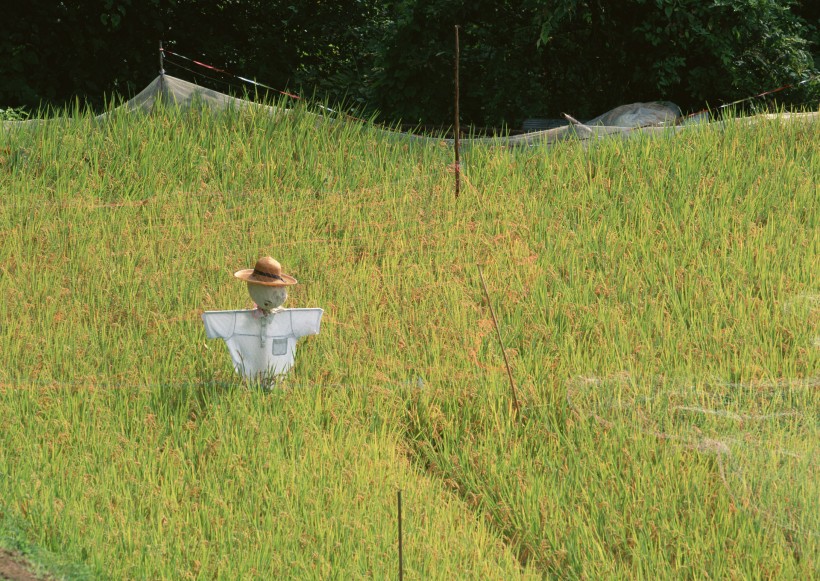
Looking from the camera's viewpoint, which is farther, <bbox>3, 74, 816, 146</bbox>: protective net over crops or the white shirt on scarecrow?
<bbox>3, 74, 816, 146</bbox>: protective net over crops

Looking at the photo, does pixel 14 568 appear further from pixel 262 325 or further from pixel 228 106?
pixel 228 106

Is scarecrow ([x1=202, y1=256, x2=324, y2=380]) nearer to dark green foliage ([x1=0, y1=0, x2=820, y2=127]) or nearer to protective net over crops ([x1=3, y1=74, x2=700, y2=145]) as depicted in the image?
protective net over crops ([x1=3, y1=74, x2=700, y2=145])

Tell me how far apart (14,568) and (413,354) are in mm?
2309

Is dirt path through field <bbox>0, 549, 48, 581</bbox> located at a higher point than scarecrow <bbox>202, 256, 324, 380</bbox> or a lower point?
lower

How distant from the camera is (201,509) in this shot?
14.1 feet

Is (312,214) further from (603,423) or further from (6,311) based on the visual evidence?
(603,423)

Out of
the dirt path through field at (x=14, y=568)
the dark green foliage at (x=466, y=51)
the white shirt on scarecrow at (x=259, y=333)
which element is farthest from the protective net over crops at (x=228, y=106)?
the dirt path through field at (x=14, y=568)

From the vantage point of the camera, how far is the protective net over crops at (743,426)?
4.35 m

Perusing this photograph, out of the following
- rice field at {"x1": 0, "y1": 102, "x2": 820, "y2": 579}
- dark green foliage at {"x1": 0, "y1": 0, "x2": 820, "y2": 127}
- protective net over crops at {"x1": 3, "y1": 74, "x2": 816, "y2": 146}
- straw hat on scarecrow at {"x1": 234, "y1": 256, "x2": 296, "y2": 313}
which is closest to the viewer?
rice field at {"x1": 0, "y1": 102, "x2": 820, "y2": 579}

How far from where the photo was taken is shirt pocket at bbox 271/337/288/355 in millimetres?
5195

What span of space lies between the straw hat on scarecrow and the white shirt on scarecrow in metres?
0.05

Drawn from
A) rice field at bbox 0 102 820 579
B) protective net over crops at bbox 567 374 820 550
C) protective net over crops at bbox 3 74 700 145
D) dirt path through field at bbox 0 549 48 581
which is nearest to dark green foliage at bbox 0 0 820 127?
protective net over crops at bbox 3 74 700 145

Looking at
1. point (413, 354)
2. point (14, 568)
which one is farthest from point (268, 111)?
point (14, 568)

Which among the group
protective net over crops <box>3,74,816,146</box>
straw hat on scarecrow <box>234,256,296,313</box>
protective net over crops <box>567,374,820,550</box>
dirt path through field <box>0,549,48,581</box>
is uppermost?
protective net over crops <box>3,74,816,146</box>
